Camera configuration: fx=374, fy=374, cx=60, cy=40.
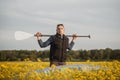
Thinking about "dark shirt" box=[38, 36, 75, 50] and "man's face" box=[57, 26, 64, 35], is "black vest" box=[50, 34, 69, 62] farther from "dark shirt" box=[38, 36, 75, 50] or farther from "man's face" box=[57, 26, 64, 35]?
"man's face" box=[57, 26, 64, 35]

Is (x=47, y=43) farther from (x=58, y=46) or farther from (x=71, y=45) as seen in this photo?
(x=71, y=45)

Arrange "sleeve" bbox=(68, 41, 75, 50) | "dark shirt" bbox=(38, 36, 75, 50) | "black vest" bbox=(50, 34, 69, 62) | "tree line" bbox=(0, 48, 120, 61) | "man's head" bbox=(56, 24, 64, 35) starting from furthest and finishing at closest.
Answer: "tree line" bbox=(0, 48, 120, 61) < "sleeve" bbox=(68, 41, 75, 50) < "black vest" bbox=(50, 34, 69, 62) < "dark shirt" bbox=(38, 36, 75, 50) < "man's head" bbox=(56, 24, 64, 35)

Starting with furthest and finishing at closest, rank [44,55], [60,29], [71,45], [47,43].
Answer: [44,55]
[71,45]
[47,43]
[60,29]

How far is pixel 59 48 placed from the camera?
36.7ft

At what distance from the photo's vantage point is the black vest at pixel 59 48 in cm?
1112

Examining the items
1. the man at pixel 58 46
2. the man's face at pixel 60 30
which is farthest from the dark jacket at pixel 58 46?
the man's face at pixel 60 30

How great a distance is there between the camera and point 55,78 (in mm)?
8500

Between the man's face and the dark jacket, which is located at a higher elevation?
the man's face

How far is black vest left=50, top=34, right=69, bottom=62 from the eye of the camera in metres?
11.1

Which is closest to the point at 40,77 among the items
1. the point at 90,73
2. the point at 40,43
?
the point at 90,73

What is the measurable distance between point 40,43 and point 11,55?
32.0 metres

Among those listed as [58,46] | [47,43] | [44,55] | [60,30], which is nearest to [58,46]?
[58,46]

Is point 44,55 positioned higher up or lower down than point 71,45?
higher up

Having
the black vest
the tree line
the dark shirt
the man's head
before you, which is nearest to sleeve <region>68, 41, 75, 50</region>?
the dark shirt
